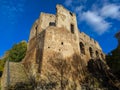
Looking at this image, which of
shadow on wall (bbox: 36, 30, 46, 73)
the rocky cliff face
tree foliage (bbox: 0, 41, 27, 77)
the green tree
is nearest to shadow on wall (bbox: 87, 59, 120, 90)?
the rocky cliff face

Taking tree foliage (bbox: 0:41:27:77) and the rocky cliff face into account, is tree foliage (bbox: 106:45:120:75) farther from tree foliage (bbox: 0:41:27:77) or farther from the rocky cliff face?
tree foliage (bbox: 0:41:27:77)

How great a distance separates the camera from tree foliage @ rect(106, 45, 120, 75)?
17359 millimetres

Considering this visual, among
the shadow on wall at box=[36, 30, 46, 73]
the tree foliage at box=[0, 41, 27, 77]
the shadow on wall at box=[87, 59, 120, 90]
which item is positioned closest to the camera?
the shadow on wall at box=[36, 30, 46, 73]

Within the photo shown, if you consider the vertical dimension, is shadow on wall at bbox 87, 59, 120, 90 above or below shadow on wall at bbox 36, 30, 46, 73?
below

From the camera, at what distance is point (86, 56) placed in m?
19.7

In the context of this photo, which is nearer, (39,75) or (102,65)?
(39,75)

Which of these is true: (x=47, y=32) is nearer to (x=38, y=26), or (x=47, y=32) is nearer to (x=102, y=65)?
(x=38, y=26)

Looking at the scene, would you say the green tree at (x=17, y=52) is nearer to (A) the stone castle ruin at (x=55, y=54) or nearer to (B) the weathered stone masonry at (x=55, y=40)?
(B) the weathered stone masonry at (x=55, y=40)

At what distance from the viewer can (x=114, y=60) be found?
1814 cm

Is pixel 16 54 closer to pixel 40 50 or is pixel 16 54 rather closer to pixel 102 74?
pixel 40 50

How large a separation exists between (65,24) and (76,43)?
7.01 ft

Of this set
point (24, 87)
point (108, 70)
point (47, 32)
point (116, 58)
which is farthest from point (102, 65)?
point (24, 87)

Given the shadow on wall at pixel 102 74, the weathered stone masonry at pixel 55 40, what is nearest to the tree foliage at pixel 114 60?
the shadow on wall at pixel 102 74

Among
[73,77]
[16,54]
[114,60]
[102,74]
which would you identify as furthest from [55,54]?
[16,54]
